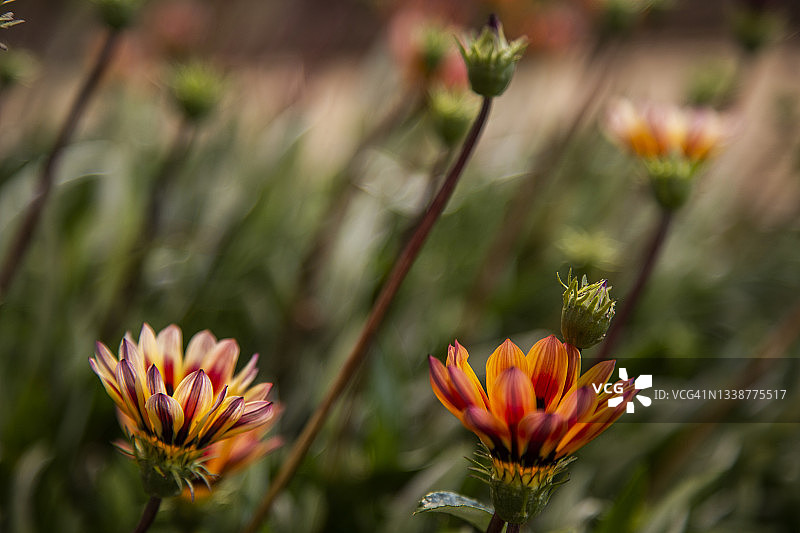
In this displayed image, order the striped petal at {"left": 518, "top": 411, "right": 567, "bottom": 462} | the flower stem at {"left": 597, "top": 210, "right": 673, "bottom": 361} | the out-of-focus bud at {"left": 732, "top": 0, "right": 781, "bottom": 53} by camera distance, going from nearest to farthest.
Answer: the striped petal at {"left": 518, "top": 411, "right": 567, "bottom": 462} < the flower stem at {"left": 597, "top": 210, "right": 673, "bottom": 361} < the out-of-focus bud at {"left": 732, "top": 0, "right": 781, "bottom": 53}

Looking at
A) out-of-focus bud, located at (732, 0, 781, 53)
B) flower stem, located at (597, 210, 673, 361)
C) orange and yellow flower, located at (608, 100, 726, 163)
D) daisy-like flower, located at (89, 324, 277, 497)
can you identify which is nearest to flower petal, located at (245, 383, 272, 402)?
daisy-like flower, located at (89, 324, 277, 497)

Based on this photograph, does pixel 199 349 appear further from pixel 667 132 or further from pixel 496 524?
pixel 667 132

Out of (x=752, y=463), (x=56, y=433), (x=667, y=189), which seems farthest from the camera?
(x=752, y=463)

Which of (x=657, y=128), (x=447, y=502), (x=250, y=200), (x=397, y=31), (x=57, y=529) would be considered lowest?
(x=57, y=529)

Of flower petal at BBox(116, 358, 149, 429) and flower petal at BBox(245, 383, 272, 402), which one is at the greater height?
flower petal at BBox(245, 383, 272, 402)

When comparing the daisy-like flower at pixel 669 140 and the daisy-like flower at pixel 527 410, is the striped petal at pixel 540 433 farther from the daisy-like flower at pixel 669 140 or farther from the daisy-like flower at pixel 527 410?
the daisy-like flower at pixel 669 140

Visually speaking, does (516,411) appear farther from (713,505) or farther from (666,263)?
(666,263)

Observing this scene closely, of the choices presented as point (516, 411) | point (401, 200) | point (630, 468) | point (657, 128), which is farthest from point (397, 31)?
point (516, 411)

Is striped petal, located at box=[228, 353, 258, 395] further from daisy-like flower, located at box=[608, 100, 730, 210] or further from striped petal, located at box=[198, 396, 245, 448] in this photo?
daisy-like flower, located at box=[608, 100, 730, 210]
